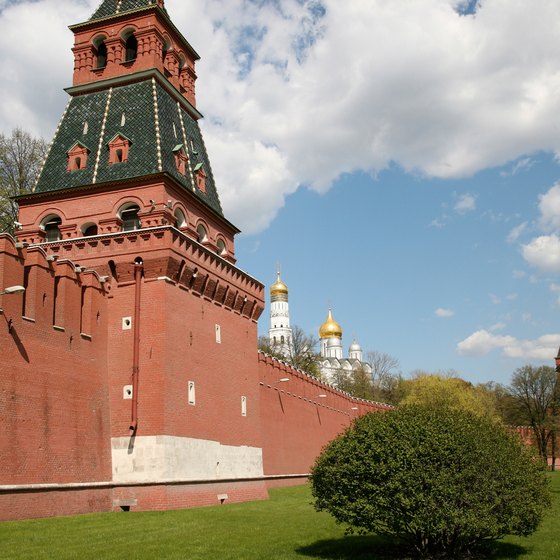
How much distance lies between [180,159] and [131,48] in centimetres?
623

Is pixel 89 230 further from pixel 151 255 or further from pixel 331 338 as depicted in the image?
pixel 331 338

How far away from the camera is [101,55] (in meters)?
29.4

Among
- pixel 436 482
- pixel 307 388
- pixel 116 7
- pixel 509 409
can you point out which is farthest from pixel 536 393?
pixel 436 482

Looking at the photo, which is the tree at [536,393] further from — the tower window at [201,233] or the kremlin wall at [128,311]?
the tower window at [201,233]

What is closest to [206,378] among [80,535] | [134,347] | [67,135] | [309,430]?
[134,347]

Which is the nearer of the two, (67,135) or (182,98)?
(67,135)

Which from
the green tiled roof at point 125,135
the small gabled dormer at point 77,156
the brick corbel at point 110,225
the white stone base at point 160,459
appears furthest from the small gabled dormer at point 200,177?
the white stone base at point 160,459

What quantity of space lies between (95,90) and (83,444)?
15.3m

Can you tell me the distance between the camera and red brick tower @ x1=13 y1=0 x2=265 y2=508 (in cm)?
2155

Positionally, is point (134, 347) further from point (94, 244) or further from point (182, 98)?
point (182, 98)

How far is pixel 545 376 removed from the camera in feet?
241

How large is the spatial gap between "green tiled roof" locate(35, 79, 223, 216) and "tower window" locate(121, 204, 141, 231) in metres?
1.18

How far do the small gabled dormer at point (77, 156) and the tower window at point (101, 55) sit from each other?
4672mm

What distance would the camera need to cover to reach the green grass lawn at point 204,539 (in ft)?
42.7
